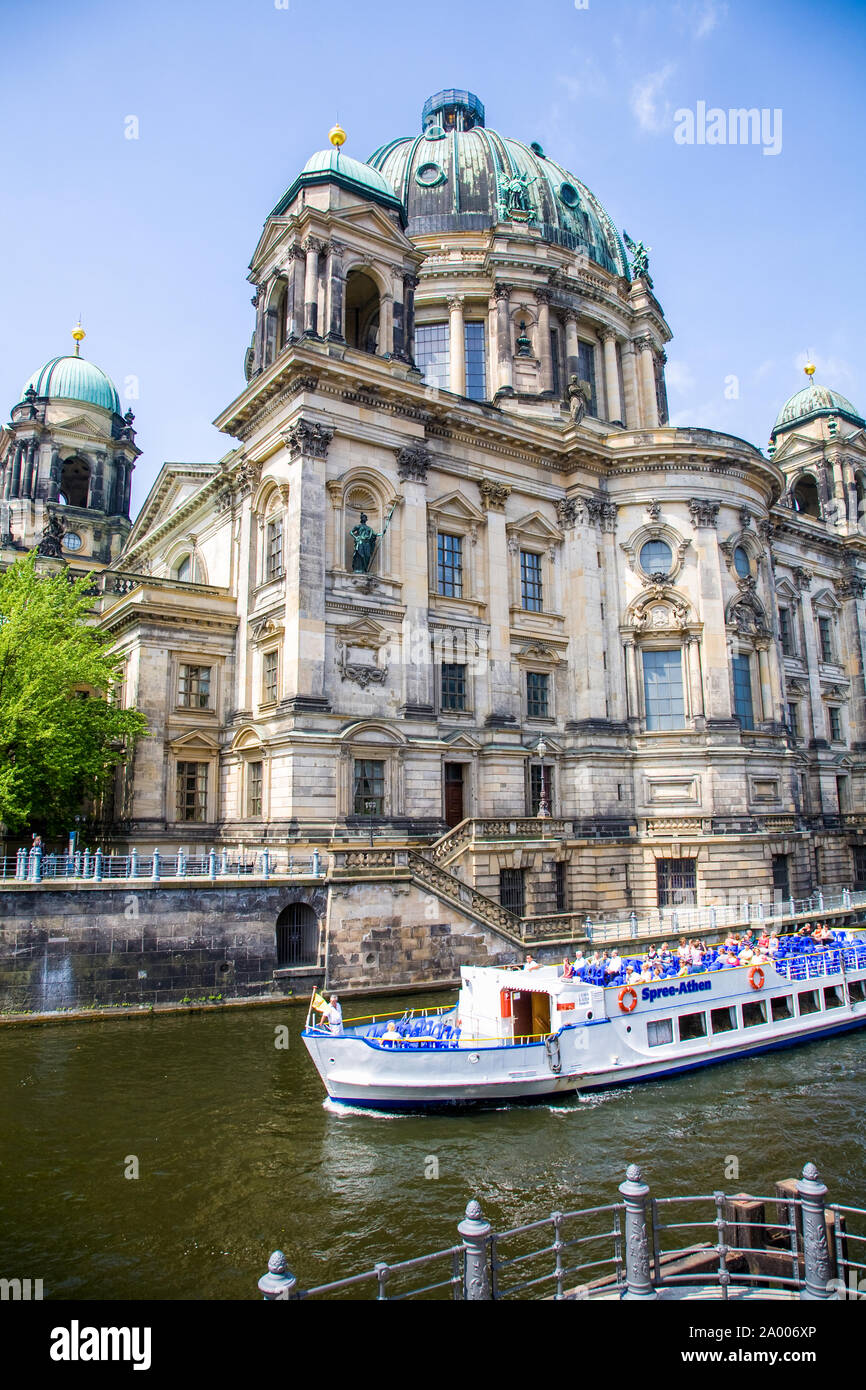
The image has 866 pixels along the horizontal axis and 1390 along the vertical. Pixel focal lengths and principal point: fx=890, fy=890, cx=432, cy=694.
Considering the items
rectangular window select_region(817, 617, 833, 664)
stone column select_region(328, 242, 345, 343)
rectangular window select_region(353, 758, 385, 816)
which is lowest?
rectangular window select_region(353, 758, 385, 816)

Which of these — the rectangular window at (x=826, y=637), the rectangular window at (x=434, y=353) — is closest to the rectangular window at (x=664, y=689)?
the rectangular window at (x=826, y=637)

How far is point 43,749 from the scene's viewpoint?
30.5 metres

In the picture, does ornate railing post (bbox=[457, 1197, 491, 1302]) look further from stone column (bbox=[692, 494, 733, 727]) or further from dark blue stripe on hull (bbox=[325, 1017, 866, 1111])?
stone column (bbox=[692, 494, 733, 727])

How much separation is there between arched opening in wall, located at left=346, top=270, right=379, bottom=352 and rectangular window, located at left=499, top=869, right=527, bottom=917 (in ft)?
77.9

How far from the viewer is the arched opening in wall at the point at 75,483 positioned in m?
69.7

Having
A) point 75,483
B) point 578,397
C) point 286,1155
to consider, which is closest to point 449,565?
point 578,397

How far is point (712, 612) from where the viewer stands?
134 ft

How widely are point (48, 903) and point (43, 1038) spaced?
3.65 meters

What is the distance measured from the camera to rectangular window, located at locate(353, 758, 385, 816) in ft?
109

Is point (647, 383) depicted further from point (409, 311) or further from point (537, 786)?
point (537, 786)

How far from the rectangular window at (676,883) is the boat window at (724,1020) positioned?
14785 mm

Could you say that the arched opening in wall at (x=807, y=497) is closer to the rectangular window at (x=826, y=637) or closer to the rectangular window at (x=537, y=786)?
the rectangular window at (x=826, y=637)

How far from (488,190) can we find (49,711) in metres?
43.8

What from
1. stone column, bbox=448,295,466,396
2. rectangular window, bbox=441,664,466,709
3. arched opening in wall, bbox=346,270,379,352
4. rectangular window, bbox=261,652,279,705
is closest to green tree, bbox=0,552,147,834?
rectangular window, bbox=261,652,279,705
